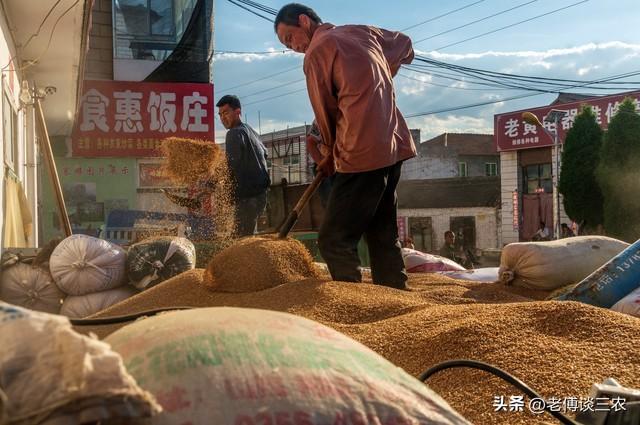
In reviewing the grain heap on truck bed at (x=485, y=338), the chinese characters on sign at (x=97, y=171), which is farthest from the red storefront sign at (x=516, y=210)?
the grain heap on truck bed at (x=485, y=338)

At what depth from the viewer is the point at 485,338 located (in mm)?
2098

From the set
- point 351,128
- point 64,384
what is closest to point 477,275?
point 351,128

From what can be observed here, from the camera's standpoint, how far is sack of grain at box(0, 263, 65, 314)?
4.43 metres

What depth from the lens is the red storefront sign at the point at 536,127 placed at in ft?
89.5

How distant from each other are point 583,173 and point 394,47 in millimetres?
20088

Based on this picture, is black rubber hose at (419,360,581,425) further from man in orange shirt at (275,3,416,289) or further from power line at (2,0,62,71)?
power line at (2,0,62,71)

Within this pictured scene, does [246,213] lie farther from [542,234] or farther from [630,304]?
[542,234]

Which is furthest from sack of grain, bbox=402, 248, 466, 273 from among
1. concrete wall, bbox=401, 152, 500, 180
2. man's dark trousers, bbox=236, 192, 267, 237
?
concrete wall, bbox=401, 152, 500, 180

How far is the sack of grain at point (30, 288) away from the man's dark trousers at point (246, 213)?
256 centimetres

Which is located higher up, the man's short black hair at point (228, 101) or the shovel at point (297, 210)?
the man's short black hair at point (228, 101)

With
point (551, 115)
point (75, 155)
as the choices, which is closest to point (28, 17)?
point (75, 155)

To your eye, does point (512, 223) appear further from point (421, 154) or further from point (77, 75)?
point (77, 75)

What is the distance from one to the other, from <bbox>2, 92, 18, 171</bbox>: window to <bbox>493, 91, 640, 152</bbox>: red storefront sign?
2396 centimetres

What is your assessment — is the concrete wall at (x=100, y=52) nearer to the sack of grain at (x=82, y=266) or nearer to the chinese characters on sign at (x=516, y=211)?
the sack of grain at (x=82, y=266)
